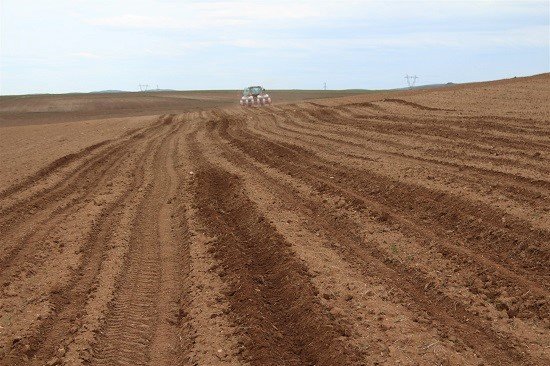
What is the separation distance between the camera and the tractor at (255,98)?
141 ft

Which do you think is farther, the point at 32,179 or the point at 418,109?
the point at 418,109

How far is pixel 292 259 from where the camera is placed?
7559 millimetres

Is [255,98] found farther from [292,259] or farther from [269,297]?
[269,297]

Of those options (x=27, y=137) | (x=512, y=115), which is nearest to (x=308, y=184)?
(x=512, y=115)

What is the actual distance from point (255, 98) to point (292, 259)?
37.0 metres

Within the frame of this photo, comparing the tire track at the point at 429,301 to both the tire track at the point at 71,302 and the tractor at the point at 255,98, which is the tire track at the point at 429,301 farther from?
the tractor at the point at 255,98

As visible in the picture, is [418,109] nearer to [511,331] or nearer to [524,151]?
[524,151]

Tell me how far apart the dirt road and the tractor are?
1090 inches

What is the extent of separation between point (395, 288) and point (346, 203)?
3.66m

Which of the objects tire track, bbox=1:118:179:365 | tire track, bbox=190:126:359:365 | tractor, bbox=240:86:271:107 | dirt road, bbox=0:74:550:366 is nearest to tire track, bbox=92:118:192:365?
Answer: dirt road, bbox=0:74:550:366

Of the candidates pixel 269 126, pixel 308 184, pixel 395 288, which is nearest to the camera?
pixel 395 288

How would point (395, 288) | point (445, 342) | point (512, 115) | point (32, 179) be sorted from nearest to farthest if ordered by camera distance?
point (445, 342), point (395, 288), point (32, 179), point (512, 115)

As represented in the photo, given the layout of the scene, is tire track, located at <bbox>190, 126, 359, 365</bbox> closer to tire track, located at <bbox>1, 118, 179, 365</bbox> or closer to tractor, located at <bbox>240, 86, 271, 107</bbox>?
tire track, located at <bbox>1, 118, 179, 365</bbox>

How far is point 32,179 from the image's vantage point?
1510 cm
